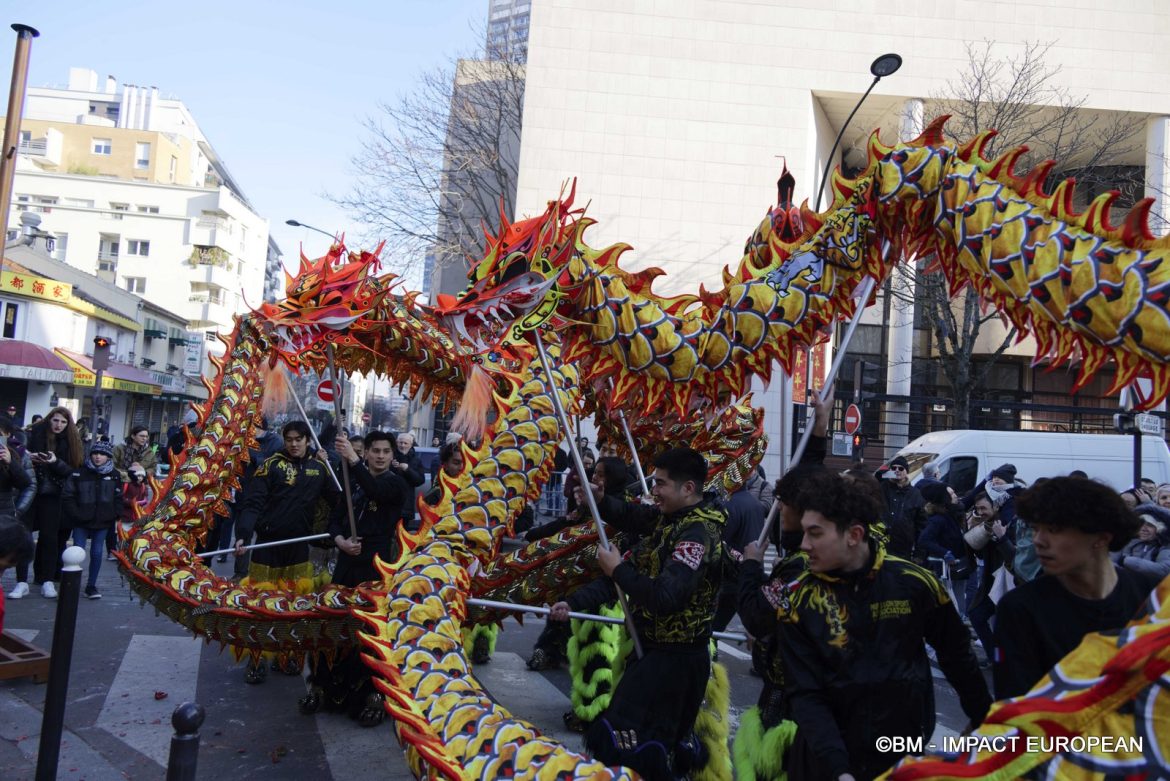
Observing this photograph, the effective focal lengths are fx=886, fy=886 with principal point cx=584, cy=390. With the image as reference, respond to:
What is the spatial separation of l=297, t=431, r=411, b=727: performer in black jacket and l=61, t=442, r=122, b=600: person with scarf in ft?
13.4

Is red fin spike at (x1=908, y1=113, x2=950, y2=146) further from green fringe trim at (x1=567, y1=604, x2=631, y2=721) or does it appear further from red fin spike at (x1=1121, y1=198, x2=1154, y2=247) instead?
green fringe trim at (x1=567, y1=604, x2=631, y2=721)

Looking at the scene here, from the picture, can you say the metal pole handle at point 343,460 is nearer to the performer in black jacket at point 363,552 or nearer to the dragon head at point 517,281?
the performer in black jacket at point 363,552

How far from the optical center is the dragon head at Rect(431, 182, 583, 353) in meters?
4.09

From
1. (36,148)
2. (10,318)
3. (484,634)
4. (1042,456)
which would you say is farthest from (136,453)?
(36,148)

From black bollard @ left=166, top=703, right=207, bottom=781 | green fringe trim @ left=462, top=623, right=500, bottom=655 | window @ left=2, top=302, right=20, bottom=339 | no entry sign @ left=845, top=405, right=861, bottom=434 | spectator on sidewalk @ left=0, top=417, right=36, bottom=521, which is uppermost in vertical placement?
window @ left=2, top=302, right=20, bottom=339

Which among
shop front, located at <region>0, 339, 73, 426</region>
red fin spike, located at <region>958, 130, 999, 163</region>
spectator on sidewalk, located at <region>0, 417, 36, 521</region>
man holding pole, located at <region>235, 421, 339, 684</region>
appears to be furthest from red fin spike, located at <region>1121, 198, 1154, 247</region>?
shop front, located at <region>0, 339, 73, 426</region>

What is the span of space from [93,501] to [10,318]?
23960 millimetres

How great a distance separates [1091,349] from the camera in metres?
2.76

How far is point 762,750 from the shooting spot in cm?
352

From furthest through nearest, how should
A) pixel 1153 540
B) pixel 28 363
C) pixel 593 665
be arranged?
pixel 28 363
pixel 1153 540
pixel 593 665

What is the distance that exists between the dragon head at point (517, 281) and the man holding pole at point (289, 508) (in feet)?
10.4

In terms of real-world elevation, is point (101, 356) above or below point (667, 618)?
above

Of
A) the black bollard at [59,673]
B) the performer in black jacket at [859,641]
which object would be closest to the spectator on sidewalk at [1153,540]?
the performer in black jacket at [859,641]

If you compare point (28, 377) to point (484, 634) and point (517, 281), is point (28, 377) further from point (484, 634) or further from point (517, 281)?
point (517, 281)
